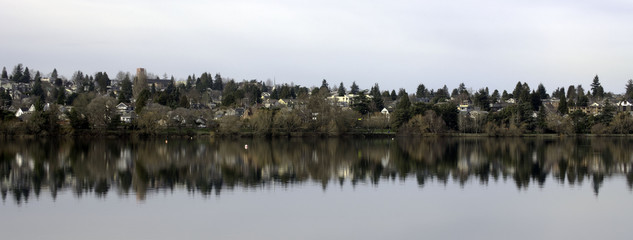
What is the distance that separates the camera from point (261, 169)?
3200cm

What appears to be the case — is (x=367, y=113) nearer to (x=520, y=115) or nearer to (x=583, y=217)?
(x=520, y=115)

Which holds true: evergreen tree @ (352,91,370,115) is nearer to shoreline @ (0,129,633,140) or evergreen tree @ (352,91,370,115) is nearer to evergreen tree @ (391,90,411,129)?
evergreen tree @ (391,90,411,129)

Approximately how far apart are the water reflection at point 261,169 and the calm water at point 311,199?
94 millimetres

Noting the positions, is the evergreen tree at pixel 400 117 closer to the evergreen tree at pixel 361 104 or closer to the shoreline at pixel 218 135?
the shoreline at pixel 218 135

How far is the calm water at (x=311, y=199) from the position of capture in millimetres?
16922

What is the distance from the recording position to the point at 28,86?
133625 millimetres

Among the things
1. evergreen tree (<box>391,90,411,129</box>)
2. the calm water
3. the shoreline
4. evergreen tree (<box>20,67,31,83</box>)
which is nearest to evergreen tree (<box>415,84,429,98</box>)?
the shoreline

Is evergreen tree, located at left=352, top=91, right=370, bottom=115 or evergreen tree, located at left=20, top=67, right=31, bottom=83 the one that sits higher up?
evergreen tree, located at left=20, top=67, right=31, bottom=83

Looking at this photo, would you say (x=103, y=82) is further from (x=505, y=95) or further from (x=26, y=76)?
(x=505, y=95)

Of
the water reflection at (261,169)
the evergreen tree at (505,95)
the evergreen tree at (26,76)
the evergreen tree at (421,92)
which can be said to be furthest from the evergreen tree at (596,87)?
the evergreen tree at (26,76)

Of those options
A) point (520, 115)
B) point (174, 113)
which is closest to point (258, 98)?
point (174, 113)

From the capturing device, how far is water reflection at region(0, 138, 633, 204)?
25.5 meters

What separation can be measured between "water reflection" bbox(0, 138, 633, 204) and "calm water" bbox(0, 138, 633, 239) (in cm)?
9

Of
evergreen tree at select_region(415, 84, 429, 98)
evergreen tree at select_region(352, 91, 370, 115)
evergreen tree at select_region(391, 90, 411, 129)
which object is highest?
evergreen tree at select_region(415, 84, 429, 98)
